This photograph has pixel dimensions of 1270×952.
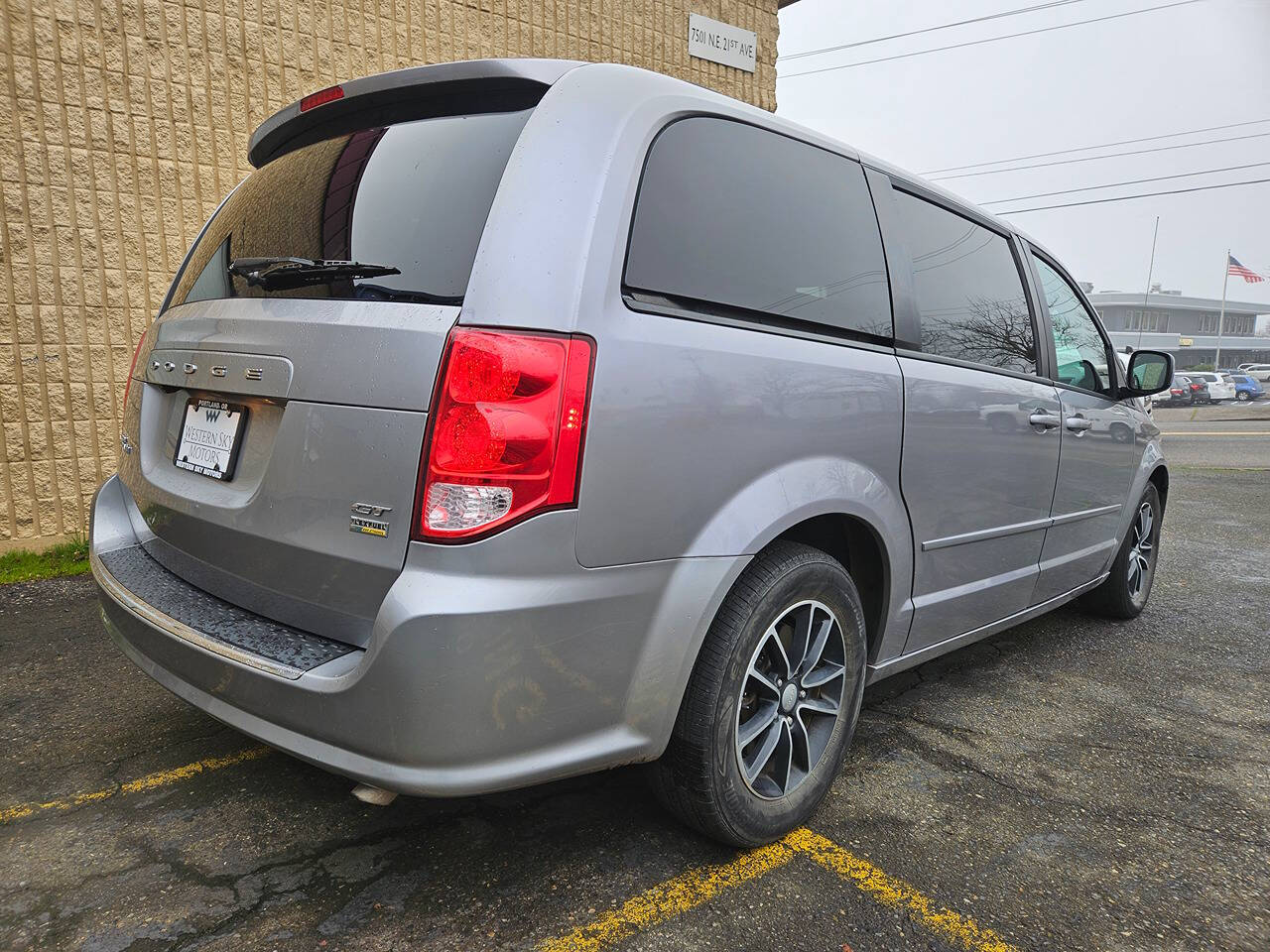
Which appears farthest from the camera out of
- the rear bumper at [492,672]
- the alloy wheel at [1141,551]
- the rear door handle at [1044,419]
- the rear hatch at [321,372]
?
the alloy wheel at [1141,551]

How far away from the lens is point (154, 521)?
2354 mm

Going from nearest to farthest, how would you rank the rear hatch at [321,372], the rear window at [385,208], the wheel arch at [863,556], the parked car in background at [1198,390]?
the rear hatch at [321,372], the rear window at [385,208], the wheel arch at [863,556], the parked car in background at [1198,390]

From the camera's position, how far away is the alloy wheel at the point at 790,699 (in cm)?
222

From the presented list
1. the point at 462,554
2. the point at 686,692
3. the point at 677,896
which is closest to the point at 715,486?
the point at 686,692

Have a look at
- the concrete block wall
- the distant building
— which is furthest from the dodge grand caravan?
the distant building

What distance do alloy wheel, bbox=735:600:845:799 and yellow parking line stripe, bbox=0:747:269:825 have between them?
1556 millimetres

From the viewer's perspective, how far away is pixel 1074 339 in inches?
153

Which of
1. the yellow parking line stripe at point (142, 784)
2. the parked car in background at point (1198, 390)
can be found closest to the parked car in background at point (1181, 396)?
the parked car in background at point (1198, 390)

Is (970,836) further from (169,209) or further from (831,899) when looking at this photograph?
(169,209)

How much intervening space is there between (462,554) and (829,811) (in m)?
1.49

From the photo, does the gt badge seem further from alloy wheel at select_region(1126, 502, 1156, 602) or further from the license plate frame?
alloy wheel at select_region(1126, 502, 1156, 602)

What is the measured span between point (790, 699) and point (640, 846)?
0.55 metres

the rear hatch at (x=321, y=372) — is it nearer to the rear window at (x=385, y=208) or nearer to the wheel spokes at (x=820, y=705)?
the rear window at (x=385, y=208)

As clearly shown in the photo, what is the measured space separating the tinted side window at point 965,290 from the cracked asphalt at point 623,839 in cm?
136
